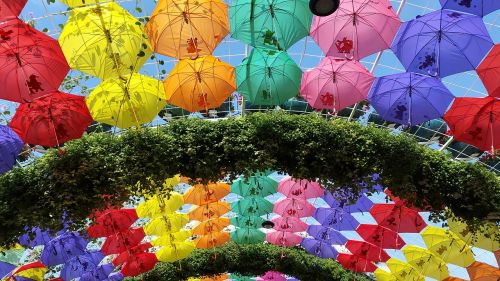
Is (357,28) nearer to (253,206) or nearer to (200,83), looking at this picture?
(200,83)

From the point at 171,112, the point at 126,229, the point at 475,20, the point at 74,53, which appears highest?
the point at 475,20

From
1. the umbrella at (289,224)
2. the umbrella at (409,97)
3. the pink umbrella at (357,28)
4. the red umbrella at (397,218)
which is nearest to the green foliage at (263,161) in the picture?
the umbrella at (409,97)

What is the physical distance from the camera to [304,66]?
12508 mm

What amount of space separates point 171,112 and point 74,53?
6.06 metres

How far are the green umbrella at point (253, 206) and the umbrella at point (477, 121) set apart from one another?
7404mm

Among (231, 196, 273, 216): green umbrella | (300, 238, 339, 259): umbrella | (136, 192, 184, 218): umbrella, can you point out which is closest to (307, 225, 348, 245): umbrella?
(300, 238, 339, 259): umbrella

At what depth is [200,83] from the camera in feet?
31.2

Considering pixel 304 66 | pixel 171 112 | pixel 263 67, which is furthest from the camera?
pixel 171 112

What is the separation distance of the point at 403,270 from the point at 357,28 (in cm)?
1088

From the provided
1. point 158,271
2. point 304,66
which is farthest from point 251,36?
point 158,271

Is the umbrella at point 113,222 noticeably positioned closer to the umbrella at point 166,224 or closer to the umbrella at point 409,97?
the umbrella at point 166,224

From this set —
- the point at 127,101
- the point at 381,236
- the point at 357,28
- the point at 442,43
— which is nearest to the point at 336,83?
the point at 357,28

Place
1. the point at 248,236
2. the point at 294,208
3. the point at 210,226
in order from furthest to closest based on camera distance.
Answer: the point at 248,236
the point at 210,226
the point at 294,208

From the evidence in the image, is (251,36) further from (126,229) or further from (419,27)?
(126,229)
